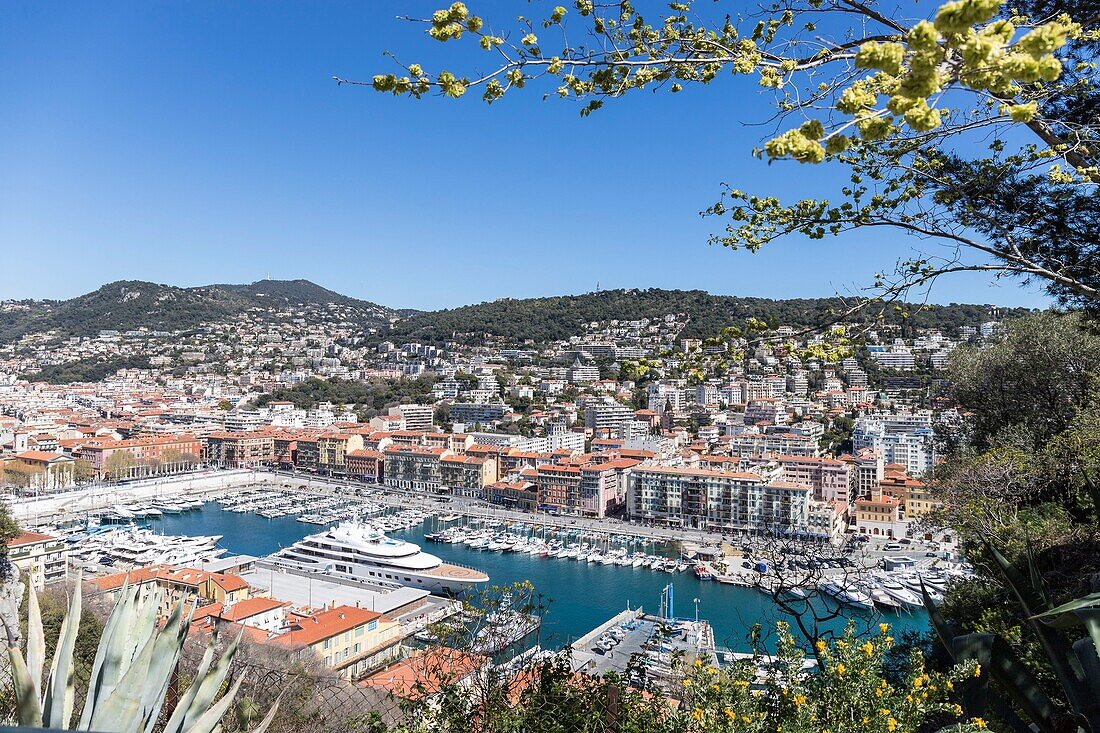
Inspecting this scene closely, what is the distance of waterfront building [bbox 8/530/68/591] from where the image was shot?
11312mm

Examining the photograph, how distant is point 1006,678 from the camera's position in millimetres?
1563

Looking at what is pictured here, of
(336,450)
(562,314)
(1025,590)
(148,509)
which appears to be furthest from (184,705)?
(562,314)

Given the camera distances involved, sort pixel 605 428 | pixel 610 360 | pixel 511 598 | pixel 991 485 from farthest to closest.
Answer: pixel 610 360 → pixel 605 428 → pixel 991 485 → pixel 511 598

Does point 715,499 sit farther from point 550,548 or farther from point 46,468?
point 46,468

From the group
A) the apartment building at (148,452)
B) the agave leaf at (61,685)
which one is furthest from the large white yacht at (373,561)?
the apartment building at (148,452)

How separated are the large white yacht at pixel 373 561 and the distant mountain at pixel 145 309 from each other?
71.9 meters

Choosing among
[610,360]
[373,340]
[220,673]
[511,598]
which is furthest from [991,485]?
[373,340]

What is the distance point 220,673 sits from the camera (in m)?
1.40

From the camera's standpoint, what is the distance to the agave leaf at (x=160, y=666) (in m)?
1.31

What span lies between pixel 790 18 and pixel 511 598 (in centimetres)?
221

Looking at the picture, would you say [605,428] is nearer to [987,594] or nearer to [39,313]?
[987,594]

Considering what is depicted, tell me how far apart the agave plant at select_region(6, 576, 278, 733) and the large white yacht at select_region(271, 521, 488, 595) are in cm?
1549

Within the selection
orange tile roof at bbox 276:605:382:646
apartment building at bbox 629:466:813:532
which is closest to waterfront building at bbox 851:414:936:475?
apartment building at bbox 629:466:813:532

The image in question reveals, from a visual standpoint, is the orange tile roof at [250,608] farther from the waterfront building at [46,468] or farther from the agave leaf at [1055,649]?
the waterfront building at [46,468]
